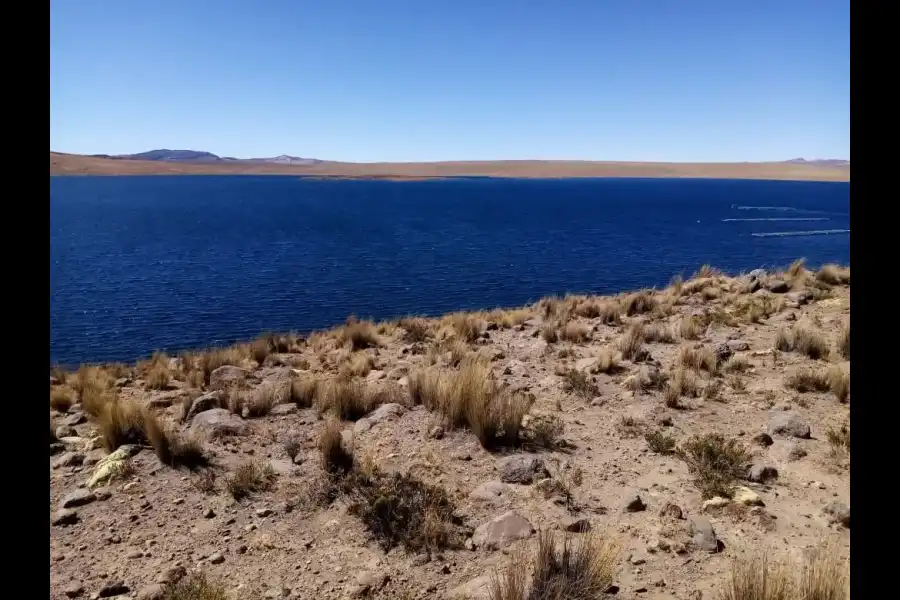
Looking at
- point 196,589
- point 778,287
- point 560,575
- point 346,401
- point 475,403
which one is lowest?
point 196,589

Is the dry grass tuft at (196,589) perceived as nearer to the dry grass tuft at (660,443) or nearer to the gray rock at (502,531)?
the gray rock at (502,531)

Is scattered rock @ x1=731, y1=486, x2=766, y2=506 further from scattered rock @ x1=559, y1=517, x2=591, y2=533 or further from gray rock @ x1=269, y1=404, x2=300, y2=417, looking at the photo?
gray rock @ x1=269, y1=404, x2=300, y2=417

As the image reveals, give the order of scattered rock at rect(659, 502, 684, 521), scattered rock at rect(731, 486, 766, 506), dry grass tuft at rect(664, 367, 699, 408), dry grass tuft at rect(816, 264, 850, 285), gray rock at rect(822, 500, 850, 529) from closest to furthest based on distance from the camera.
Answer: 1. gray rock at rect(822, 500, 850, 529)
2. scattered rock at rect(659, 502, 684, 521)
3. scattered rock at rect(731, 486, 766, 506)
4. dry grass tuft at rect(664, 367, 699, 408)
5. dry grass tuft at rect(816, 264, 850, 285)

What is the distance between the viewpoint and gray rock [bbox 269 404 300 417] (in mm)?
7930

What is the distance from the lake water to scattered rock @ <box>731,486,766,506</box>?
738cm

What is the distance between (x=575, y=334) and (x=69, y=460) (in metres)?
8.26

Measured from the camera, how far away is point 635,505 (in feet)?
17.2

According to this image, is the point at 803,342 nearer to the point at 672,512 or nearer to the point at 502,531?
the point at 672,512

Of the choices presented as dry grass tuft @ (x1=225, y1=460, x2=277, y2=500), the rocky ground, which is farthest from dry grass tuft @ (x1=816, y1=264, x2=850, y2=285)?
dry grass tuft @ (x1=225, y1=460, x2=277, y2=500)

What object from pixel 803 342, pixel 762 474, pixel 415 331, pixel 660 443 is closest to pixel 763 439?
pixel 762 474

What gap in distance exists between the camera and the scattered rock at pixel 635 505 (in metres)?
5.23

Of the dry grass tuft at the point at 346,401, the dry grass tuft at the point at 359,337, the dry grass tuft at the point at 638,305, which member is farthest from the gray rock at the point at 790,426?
the dry grass tuft at the point at 359,337

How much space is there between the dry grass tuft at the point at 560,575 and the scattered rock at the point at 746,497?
1.60 metres
